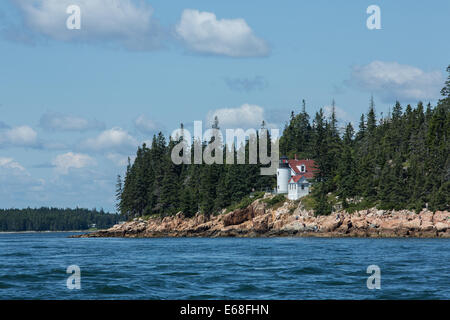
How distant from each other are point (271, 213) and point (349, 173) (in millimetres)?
16940

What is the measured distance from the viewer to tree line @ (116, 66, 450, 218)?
4203 inches

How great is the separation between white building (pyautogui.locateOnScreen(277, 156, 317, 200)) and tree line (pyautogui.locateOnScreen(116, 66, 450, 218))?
2649 mm

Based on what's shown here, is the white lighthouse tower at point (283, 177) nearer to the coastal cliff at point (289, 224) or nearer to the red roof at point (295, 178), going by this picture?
the red roof at point (295, 178)

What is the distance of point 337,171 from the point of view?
123 metres

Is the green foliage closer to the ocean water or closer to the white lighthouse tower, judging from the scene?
the white lighthouse tower

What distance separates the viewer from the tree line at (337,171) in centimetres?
10675

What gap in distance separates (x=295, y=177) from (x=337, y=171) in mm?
8550

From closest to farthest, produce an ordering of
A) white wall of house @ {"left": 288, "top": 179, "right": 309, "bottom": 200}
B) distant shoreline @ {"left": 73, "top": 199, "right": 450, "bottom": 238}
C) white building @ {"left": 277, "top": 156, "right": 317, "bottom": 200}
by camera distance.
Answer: distant shoreline @ {"left": 73, "top": 199, "right": 450, "bottom": 238}, white wall of house @ {"left": 288, "top": 179, "right": 309, "bottom": 200}, white building @ {"left": 277, "top": 156, "right": 317, "bottom": 200}

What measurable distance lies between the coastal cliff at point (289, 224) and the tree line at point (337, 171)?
2.62 meters

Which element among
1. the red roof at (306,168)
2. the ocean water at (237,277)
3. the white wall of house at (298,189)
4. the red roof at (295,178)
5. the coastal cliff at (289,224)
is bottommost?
the ocean water at (237,277)
